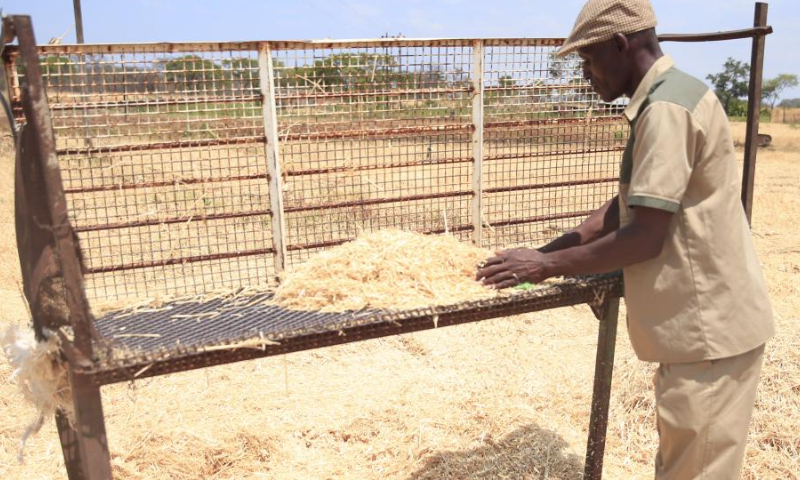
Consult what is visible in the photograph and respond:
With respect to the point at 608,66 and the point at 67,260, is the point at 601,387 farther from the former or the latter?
the point at 67,260

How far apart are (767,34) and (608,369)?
6.82ft

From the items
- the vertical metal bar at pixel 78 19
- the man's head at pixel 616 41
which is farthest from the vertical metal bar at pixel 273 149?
the vertical metal bar at pixel 78 19

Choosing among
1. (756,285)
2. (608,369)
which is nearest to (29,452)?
(608,369)

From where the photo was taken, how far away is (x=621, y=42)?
206cm

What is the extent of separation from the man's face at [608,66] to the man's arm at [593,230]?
54cm

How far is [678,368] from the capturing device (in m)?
2.18

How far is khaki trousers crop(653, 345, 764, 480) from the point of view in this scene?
2156 mm

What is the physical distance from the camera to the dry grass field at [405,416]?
137 inches

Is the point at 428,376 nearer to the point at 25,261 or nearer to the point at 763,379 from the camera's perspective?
the point at 763,379

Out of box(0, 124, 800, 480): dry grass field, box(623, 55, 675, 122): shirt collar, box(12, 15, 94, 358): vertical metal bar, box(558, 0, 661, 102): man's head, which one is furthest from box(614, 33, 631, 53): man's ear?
box(0, 124, 800, 480): dry grass field

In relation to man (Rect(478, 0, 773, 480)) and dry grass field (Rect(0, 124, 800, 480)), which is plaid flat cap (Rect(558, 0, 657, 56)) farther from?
dry grass field (Rect(0, 124, 800, 480))

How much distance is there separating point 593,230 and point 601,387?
2.82 feet

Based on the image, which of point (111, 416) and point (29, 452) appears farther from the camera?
point (111, 416)

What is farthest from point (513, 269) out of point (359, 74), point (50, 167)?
point (359, 74)
